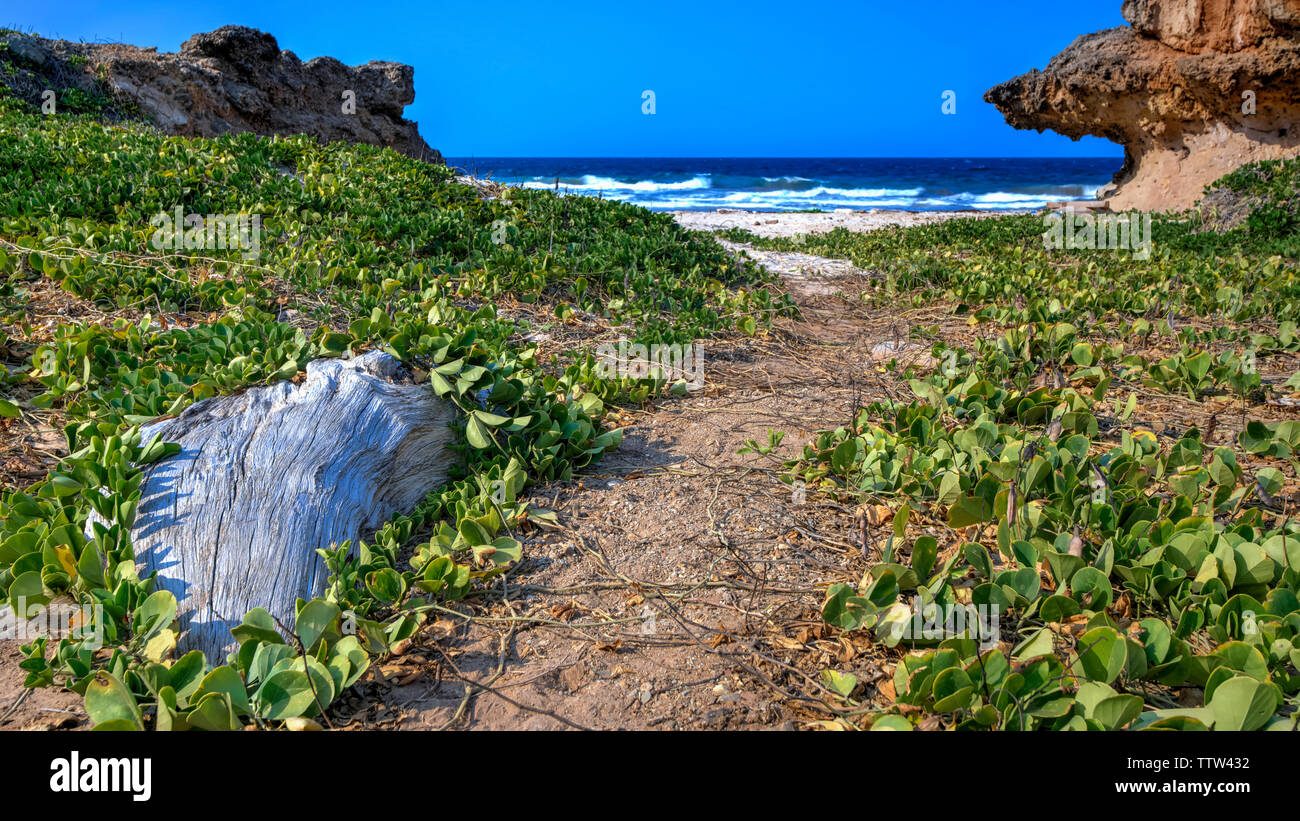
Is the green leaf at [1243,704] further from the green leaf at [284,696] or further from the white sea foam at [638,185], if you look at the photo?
the white sea foam at [638,185]

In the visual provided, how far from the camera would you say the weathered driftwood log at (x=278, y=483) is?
2270mm

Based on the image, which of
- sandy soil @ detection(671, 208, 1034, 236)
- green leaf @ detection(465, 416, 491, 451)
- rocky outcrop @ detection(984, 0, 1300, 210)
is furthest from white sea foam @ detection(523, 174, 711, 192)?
green leaf @ detection(465, 416, 491, 451)

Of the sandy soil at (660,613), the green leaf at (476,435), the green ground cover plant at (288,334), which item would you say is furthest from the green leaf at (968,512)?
the green leaf at (476,435)

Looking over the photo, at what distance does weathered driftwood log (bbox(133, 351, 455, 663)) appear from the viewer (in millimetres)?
2270

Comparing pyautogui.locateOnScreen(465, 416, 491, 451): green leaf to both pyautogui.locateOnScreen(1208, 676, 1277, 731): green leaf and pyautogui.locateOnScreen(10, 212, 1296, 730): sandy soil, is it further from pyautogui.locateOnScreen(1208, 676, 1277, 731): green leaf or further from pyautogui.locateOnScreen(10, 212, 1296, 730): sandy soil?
pyautogui.locateOnScreen(1208, 676, 1277, 731): green leaf

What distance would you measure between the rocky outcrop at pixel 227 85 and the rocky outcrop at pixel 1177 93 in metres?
14.4

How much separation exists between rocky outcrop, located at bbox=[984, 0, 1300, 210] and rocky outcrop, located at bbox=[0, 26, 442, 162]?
568 inches

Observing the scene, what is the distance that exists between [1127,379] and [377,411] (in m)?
4.23

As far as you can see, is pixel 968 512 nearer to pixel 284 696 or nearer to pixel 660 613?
pixel 660 613

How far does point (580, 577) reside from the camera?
2.64 meters

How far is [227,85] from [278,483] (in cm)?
1613

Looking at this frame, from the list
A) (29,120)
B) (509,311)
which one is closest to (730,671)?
(509,311)

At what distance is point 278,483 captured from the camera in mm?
2557
